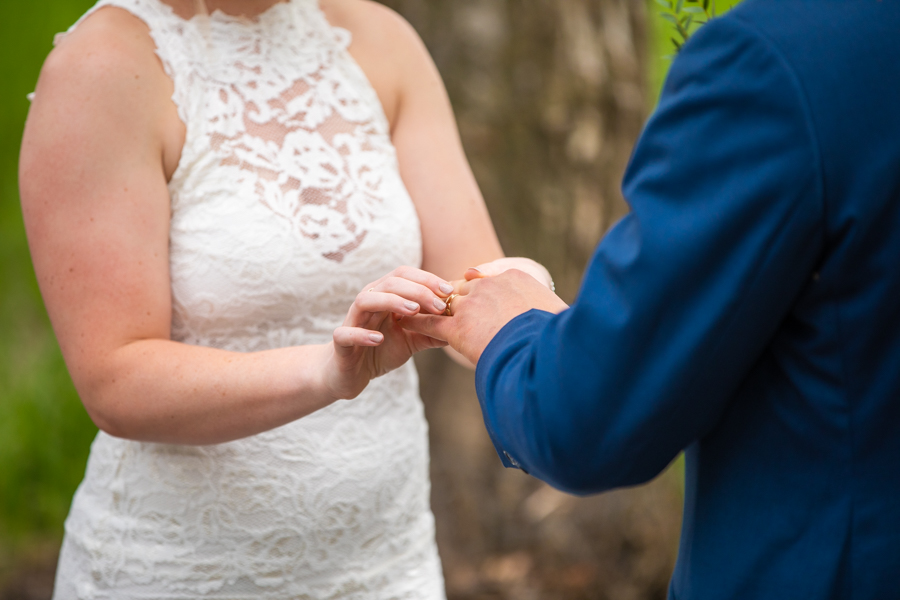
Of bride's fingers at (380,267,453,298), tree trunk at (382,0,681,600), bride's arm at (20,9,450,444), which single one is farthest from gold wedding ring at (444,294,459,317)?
tree trunk at (382,0,681,600)

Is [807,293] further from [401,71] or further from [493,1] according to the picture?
[493,1]

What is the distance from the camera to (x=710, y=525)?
1077mm

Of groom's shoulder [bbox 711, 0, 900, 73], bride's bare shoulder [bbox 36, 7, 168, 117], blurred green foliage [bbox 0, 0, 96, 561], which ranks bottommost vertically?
blurred green foliage [bbox 0, 0, 96, 561]

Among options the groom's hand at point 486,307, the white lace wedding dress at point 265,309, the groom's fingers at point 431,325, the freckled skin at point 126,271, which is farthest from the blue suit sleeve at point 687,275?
the white lace wedding dress at point 265,309

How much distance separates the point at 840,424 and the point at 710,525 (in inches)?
9.0

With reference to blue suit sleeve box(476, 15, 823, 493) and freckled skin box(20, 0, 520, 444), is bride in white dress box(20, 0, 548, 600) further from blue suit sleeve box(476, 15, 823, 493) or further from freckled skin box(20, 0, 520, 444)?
blue suit sleeve box(476, 15, 823, 493)

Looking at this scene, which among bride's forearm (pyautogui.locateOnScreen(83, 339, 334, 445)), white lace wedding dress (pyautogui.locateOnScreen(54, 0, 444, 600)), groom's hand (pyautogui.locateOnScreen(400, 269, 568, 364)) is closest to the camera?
groom's hand (pyautogui.locateOnScreen(400, 269, 568, 364))

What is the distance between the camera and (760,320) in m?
0.93

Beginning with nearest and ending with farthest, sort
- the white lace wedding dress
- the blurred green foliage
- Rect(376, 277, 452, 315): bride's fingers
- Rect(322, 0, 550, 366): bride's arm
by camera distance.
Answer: Rect(376, 277, 452, 315): bride's fingers, the white lace wedding dress, Rect(322, 0, 550, 366): bride's arm, the blurred green foliage

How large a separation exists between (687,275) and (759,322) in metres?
0.11

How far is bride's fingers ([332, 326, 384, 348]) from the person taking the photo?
1.34 meters

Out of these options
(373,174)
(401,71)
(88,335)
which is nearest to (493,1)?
(401,71)

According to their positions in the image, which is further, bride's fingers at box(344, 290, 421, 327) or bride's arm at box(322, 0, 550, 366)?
bride's arm at box(322, 0, 550, 366)

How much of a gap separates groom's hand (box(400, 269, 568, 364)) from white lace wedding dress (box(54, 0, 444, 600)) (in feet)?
1.46
